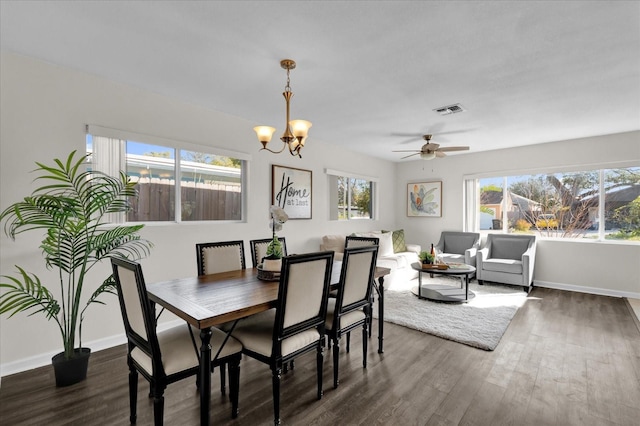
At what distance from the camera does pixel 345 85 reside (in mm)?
2883

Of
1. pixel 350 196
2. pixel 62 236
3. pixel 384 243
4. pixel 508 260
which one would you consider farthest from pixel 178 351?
pixel 508 260

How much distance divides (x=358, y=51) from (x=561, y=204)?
4973 mm

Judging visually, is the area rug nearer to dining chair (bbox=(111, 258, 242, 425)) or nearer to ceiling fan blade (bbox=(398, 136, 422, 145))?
dining chair (bbox=(111, 258, 242, 425))

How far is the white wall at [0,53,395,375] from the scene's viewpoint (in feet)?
7.88

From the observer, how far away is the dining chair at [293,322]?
1816mm

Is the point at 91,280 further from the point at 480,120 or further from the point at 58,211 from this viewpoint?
the point at 480,120

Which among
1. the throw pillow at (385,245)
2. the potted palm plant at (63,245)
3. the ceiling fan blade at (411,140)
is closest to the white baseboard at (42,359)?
the potted palm plant at (63,245)

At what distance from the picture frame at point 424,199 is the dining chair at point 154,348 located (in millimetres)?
5560

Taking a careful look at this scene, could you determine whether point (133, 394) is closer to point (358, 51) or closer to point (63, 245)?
point (63, 245)

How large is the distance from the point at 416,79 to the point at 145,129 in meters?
2.67

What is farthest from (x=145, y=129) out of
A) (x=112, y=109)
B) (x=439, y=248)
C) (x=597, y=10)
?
(x=439, y=248)

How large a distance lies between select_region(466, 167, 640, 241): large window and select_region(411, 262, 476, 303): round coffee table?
6.37ft

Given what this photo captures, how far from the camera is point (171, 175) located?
341 cm

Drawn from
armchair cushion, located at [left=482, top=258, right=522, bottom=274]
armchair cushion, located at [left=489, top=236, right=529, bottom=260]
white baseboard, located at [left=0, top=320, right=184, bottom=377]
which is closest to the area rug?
armchair cushion, located at [left=482, top=258, right=522, bottom=274]
